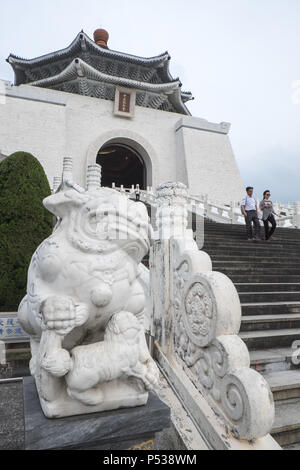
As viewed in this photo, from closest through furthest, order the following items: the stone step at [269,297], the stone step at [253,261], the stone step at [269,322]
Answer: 1. the stone step at [269,322]
2. the stone step at [269,297]
3. the stone step at [253,261]

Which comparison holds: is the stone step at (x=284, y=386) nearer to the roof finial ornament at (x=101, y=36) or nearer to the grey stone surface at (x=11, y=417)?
the grey stone surface at (x=11, y=417)

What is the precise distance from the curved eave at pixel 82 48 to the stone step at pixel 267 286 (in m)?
16.8

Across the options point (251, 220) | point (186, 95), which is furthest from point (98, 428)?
point (186, 95)

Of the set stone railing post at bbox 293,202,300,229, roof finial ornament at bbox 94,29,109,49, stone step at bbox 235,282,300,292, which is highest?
roof finial ornament at bbox 94,29,109,49

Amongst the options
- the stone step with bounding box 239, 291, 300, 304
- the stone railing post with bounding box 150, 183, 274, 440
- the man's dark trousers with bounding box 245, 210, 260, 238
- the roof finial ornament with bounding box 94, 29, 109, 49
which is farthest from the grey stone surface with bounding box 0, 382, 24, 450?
the roof finial ornament with bounding box 94, 29, 109, 49

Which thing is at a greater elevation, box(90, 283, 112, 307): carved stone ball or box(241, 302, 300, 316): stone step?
box(90, 283, 112, 307): carved stone ball

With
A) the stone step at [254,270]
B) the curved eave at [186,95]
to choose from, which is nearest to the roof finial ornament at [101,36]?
the curved eave at [186,95]

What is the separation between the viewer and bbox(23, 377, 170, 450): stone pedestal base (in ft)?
4.57

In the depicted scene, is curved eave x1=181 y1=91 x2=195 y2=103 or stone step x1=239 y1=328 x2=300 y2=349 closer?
stone step x1=239 y1=328 x2=300 y2=349

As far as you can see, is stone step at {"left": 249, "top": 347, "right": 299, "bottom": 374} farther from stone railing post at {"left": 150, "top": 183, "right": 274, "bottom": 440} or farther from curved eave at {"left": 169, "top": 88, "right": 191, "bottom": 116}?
curved eave at {"left": 169, "top": 88, "right": 191, "bottom": 116}

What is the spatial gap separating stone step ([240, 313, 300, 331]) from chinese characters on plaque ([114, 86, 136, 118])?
51.4 ft

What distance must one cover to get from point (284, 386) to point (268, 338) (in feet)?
2.38

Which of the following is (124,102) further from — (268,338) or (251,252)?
(268,338)

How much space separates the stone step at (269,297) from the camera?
392 cm
